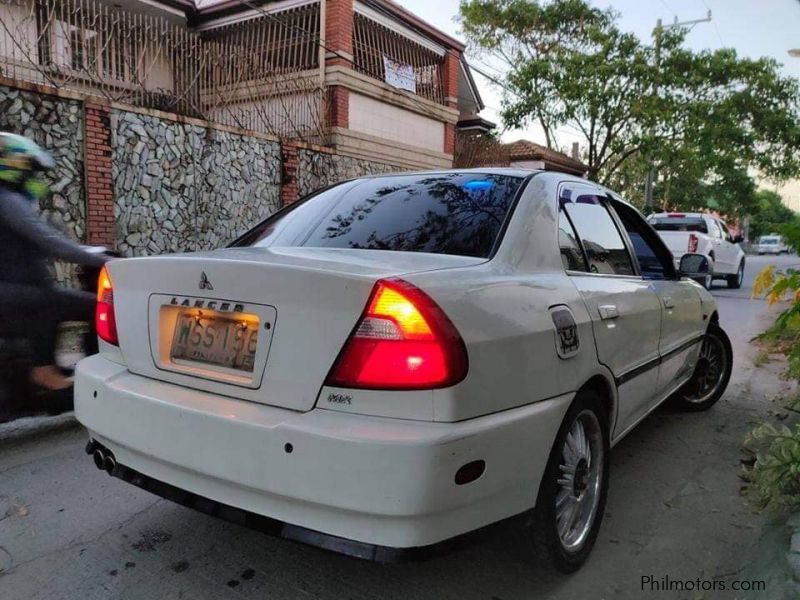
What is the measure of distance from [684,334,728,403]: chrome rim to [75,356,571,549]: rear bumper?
3106mm

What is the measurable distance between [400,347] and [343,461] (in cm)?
36

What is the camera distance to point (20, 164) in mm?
→ 3787

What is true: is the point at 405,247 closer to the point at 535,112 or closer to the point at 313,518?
the point at 313,518

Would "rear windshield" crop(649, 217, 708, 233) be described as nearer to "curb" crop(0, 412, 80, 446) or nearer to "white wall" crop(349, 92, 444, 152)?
"white wall" crop(349, 92, 444, 152)

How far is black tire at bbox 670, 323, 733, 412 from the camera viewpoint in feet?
16.0

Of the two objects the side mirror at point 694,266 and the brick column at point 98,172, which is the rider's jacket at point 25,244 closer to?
the side mirror at point 694,266

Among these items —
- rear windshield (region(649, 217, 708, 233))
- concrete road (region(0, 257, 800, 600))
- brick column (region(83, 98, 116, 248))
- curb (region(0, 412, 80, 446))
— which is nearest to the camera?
concrete road (region(0, 257, 800, 600))

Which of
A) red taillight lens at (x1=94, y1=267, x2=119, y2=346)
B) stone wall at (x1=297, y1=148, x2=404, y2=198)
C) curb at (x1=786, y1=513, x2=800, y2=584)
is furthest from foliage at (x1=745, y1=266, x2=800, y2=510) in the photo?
stone wall at (x1=297, y1=148, x2=404, y2=198)

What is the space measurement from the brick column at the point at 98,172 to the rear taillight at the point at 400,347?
7684 mm

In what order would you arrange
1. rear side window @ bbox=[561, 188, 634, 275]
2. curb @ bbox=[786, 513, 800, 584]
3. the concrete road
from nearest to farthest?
curb @ bbox=[786, 513, 800, 584]
the concrete road
rear side window @ bbox=[561, 188, 634, 275]

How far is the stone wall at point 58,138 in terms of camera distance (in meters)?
7.67

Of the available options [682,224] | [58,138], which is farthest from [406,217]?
[682,224]

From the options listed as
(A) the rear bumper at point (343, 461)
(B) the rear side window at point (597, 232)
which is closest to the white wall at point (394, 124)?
(B) the rear side window at point (597, 232)

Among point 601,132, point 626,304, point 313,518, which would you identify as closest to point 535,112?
A: point 601,132
